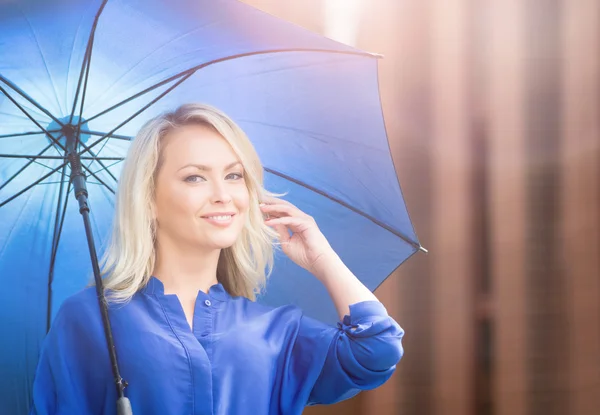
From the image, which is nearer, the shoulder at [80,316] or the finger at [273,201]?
the shoulder at [80,316]

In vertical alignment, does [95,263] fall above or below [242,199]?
below

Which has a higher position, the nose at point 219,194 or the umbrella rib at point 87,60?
the umbrella rib at point 87,60

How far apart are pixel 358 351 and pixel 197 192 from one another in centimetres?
36

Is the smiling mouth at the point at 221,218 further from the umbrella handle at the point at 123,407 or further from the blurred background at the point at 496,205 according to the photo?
the blurred background at the point at 496,205

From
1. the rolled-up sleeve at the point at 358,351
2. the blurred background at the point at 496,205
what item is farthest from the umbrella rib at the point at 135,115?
the blurred background at the point at 496,205

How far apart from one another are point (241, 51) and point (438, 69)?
3.37 feet

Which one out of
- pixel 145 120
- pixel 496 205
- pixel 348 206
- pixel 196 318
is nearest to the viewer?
pixel 196 318

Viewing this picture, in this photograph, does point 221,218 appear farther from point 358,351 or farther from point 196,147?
point 358,351

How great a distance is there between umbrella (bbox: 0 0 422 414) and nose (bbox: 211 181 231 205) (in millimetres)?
178

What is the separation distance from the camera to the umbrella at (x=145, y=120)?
1.17 metres

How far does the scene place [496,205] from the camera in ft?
7.06

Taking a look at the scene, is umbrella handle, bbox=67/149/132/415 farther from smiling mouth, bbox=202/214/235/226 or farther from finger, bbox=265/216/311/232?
finger, bbox=265/216/311/232

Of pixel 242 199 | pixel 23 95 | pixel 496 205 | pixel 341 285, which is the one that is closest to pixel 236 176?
pixel 242 199

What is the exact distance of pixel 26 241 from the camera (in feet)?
4.17
